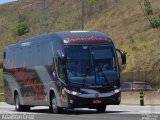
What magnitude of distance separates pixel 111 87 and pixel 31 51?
19.7 ft

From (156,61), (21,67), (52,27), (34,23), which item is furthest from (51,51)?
(34,23)

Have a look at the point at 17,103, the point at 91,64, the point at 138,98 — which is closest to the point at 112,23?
the point at 138,98

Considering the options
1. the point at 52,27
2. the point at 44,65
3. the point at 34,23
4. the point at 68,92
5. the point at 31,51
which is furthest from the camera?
the point at 34,23

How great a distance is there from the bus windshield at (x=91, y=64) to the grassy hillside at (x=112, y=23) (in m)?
32.4

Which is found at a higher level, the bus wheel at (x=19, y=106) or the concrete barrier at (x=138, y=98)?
the bus wheel at (x=19, y=106)

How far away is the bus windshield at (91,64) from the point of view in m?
26.9

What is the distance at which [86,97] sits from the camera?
88.3 ft

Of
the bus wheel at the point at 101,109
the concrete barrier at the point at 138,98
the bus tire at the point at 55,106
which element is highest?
the bus tire at the point at 55,106

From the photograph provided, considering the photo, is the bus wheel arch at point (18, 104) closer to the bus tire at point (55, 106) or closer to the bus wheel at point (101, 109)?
the bus tire at point (55, 106)

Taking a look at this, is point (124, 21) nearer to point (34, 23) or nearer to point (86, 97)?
point (34, 23)

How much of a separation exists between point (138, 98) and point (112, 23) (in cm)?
4272

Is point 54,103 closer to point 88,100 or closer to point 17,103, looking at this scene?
point 88,100

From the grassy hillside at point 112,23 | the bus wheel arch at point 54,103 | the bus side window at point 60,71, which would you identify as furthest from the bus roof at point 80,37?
the grassy hillside at point 112,23

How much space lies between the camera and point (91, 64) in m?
27.2
